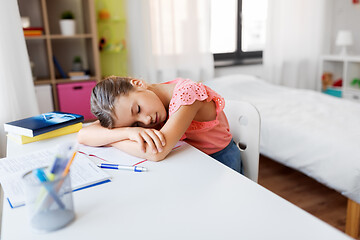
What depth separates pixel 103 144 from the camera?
1.12 metres

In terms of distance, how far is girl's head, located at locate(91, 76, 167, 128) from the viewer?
1.04 m

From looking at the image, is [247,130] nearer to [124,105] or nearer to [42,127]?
[124,105]

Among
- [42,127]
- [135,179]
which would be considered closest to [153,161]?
[135,179]

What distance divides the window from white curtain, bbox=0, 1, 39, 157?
2168mm

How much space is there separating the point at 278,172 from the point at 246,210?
1.84m

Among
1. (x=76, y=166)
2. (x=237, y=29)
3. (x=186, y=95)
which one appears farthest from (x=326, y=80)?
(x=76, y=166)

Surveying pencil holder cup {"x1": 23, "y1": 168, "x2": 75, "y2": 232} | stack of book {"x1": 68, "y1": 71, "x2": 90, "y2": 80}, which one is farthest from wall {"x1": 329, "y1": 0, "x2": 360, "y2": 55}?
pencil holder cup {"x1": 23, "y1": 168, "x2": 75, "y2": 232}

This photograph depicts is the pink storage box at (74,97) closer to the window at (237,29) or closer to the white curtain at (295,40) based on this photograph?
the window at (237,29)

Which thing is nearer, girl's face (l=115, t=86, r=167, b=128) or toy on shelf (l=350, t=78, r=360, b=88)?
girl's face (l=115, t=86, r=167, b=128)

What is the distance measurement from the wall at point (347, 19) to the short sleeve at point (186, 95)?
3.55 meters

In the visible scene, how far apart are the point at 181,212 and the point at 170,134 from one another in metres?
0.35

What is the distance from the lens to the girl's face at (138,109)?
3.43ft

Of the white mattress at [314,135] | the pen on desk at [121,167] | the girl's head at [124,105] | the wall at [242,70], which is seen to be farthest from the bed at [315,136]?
the pen on desk at [121,167]

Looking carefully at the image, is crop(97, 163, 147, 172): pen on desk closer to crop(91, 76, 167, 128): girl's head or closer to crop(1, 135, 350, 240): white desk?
crop(1, 135, 350, 240): white desk
